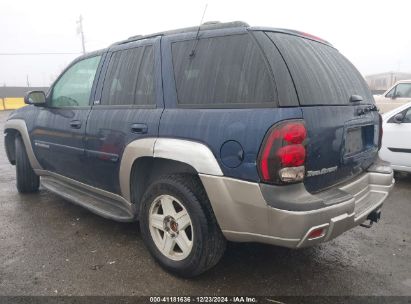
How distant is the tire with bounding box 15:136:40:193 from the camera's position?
489cm

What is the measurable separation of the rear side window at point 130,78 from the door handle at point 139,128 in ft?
0.68

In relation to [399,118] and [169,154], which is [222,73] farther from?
[399,118]

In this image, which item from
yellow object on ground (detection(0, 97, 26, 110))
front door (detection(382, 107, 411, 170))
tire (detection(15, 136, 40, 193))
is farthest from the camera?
yellow object on ground (detection(0, 97, 26, 110))

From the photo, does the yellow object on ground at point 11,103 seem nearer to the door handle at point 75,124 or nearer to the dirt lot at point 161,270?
the dirt lot at point 161,270

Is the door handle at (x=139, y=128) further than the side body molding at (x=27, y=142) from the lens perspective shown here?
No

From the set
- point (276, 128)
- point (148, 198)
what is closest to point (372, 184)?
point (276, 128)

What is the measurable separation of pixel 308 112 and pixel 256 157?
0.46 meters

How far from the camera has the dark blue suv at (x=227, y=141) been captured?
2250 millimetres

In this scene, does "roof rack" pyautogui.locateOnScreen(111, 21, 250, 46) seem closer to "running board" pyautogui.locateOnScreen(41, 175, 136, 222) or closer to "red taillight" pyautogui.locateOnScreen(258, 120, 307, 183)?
"red taillight" pyautogui.locateOnScreen(258, 120, 307, 183)

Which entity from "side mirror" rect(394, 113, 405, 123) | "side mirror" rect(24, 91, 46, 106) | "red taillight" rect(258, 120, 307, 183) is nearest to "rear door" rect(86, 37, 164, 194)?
"red taillight" rect(258, 120, 307, 183)

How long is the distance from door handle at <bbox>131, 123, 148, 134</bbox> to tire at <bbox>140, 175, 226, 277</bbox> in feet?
1.37

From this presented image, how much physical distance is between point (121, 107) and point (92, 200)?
106 centimetres

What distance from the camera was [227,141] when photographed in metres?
2.36

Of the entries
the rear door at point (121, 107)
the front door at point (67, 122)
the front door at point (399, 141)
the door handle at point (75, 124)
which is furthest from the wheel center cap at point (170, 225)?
the front door at point (399, 141)
